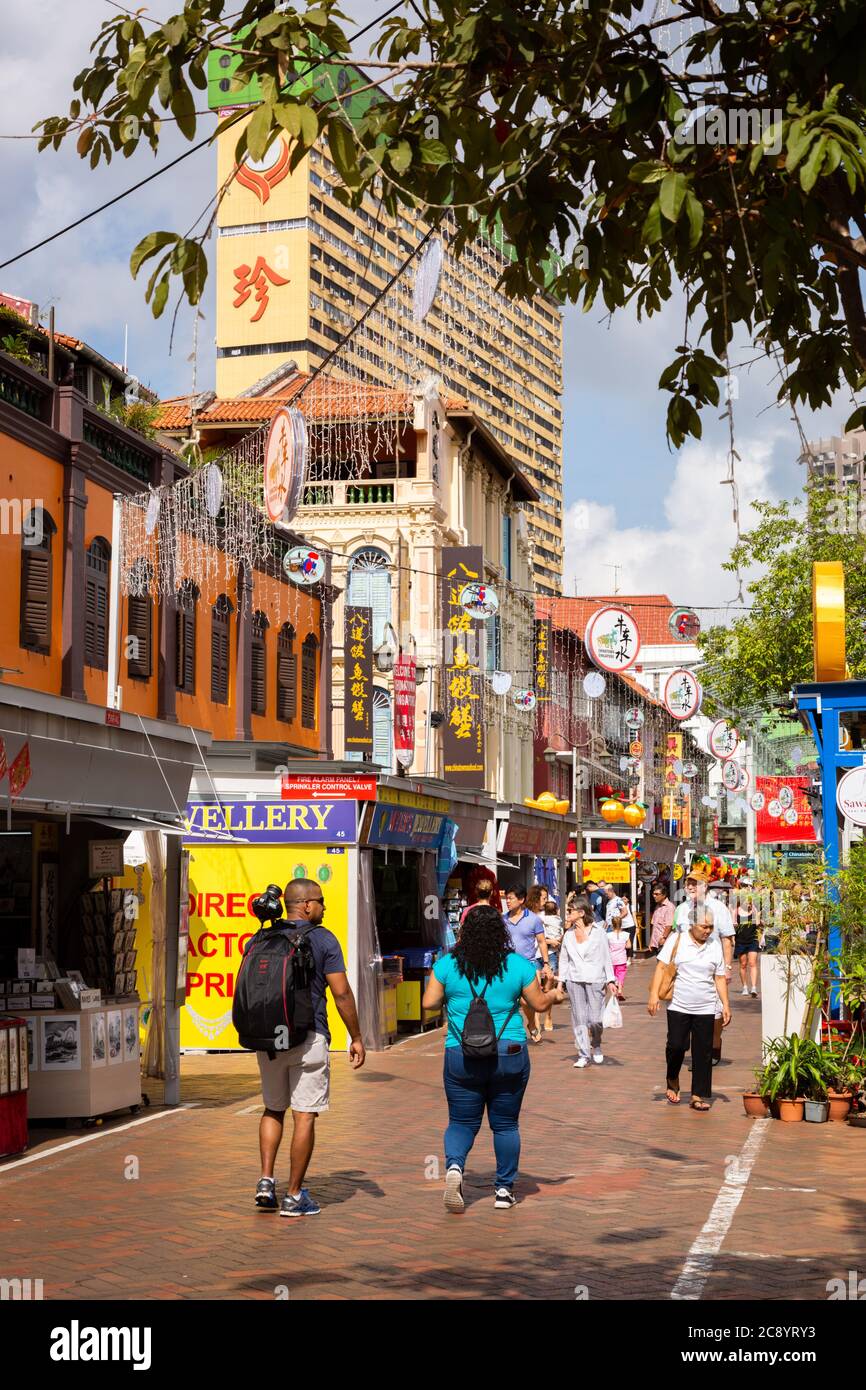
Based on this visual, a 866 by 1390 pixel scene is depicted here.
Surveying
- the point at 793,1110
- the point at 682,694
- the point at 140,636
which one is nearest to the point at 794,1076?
the point at 793,1110

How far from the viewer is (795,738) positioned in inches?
1412

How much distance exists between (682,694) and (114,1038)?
16018 millimetres

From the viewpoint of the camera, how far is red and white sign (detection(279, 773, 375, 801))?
19.3m

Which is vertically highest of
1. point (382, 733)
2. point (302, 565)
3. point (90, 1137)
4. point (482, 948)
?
point (302, 565)

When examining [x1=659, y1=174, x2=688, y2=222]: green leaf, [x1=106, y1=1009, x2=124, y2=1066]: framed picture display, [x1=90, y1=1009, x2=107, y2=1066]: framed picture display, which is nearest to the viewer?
[x1=659, y1=174, x2=688, y2=222]: green leaf

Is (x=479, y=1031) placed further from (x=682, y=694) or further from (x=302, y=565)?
(x=682, y=694)

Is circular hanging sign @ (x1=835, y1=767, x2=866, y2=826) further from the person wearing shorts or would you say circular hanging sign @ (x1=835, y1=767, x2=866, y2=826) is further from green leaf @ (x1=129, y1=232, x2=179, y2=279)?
green leaf @ (x1=129, y1=232, x2=179, y2=279)

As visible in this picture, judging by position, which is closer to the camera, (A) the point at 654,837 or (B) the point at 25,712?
(B) the point at 25,712

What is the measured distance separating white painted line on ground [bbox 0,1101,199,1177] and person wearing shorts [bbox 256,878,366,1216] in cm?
253

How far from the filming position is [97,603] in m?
22.3

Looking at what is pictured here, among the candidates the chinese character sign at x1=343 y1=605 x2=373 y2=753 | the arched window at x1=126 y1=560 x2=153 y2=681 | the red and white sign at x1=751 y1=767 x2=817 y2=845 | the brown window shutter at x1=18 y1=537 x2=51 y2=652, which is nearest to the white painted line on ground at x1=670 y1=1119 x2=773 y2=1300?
the brown window shutter at x1=18 y1=537 x2=51 y2=652
